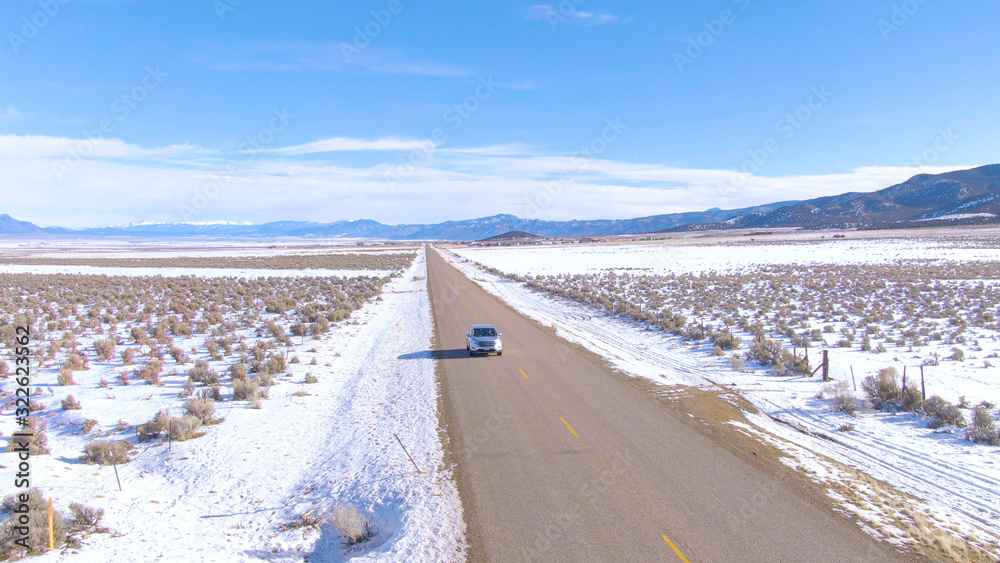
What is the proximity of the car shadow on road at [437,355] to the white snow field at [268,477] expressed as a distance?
10.8 feet

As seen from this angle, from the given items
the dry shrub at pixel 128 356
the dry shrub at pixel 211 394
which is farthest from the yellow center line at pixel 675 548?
the dry shrub at pixel 128 356

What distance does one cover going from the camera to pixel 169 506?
8.12m

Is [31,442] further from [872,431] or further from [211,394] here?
[872,431]

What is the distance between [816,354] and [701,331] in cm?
441

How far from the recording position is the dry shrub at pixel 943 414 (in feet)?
37.2

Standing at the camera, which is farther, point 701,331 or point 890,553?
point 701,331

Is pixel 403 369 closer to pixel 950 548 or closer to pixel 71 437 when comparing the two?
pixel 71 437

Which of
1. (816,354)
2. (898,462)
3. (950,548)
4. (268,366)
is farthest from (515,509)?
(816,354)

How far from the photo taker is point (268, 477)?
9219 mm

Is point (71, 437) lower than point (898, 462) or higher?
higher


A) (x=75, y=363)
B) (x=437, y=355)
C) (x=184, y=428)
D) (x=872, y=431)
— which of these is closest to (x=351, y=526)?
(x=184, y=428)

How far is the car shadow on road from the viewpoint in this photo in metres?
18.8

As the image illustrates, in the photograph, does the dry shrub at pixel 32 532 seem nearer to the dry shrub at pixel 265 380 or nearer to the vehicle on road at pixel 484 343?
the dry shrub at pixel 265 380

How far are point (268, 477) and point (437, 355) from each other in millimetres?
10074
